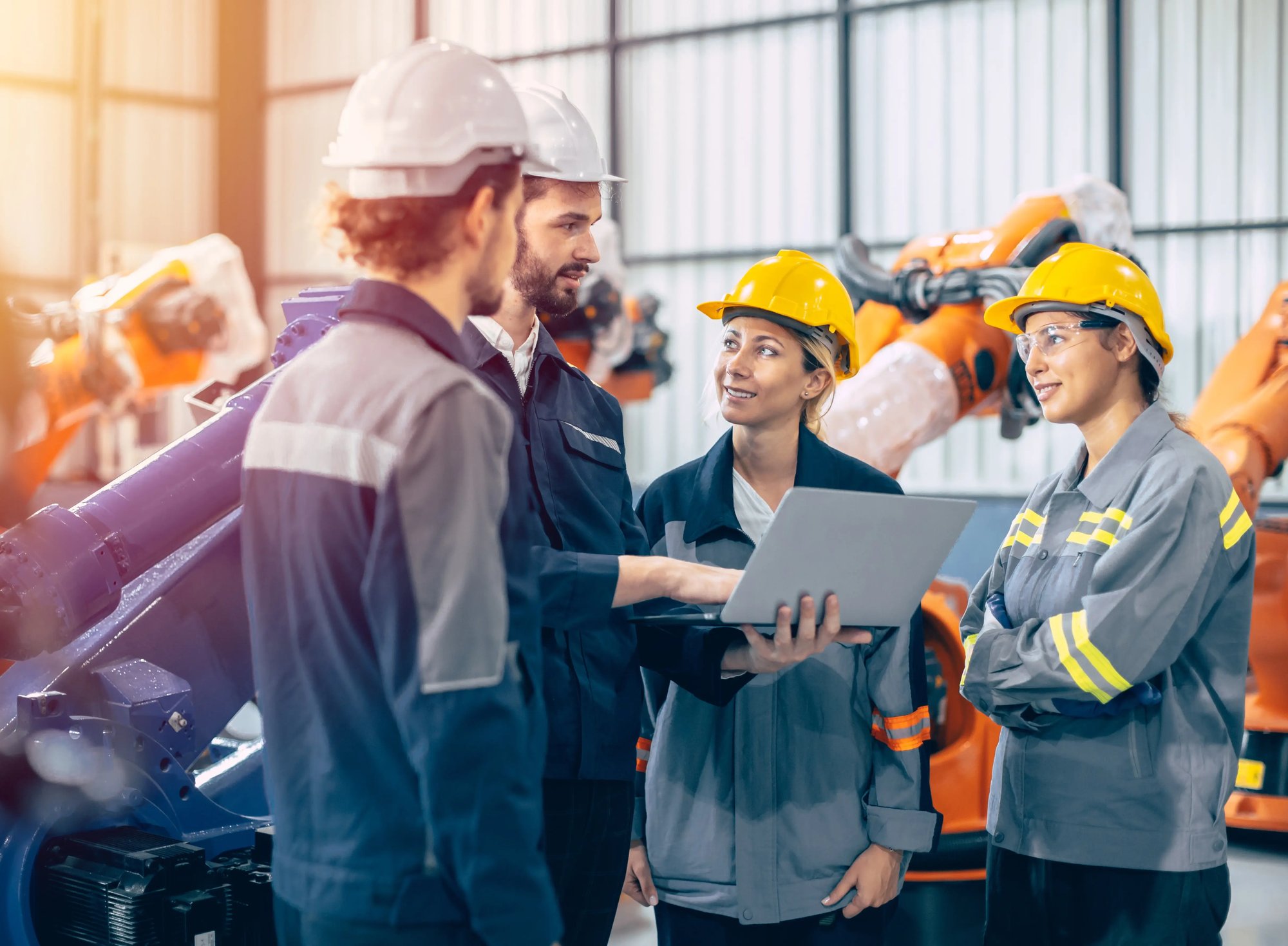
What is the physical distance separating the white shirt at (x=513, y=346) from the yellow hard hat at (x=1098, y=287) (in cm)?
104

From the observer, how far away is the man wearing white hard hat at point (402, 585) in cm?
120

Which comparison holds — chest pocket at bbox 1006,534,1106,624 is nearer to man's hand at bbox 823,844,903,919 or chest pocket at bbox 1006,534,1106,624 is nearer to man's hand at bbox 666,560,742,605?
man's hand at bbox 823,844,903,919

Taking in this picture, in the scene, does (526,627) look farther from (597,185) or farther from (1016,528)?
(1016,528)

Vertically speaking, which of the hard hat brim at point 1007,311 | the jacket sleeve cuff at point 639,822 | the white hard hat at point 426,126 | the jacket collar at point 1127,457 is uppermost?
the white hard hat at point 426,126

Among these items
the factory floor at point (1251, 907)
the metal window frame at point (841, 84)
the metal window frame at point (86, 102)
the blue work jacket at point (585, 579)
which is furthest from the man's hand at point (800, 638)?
the metal window frame at point (86, 102)

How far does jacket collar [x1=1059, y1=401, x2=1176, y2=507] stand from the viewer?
2.27 metres

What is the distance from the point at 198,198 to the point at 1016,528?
46.6ft

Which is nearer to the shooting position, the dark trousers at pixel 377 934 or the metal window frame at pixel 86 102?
the dark trousers at pixel 377 934

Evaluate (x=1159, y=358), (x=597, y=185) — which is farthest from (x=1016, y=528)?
(x=597, y=185)

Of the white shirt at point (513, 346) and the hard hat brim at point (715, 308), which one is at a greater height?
the hard hat brim at point (715, 308)

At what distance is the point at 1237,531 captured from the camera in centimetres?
222

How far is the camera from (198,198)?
14.9 meters

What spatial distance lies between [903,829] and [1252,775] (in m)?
3.49

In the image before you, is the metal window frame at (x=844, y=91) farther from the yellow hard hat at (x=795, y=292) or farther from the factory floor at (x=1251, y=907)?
the yellow hard hat at (x=795, y=292)
